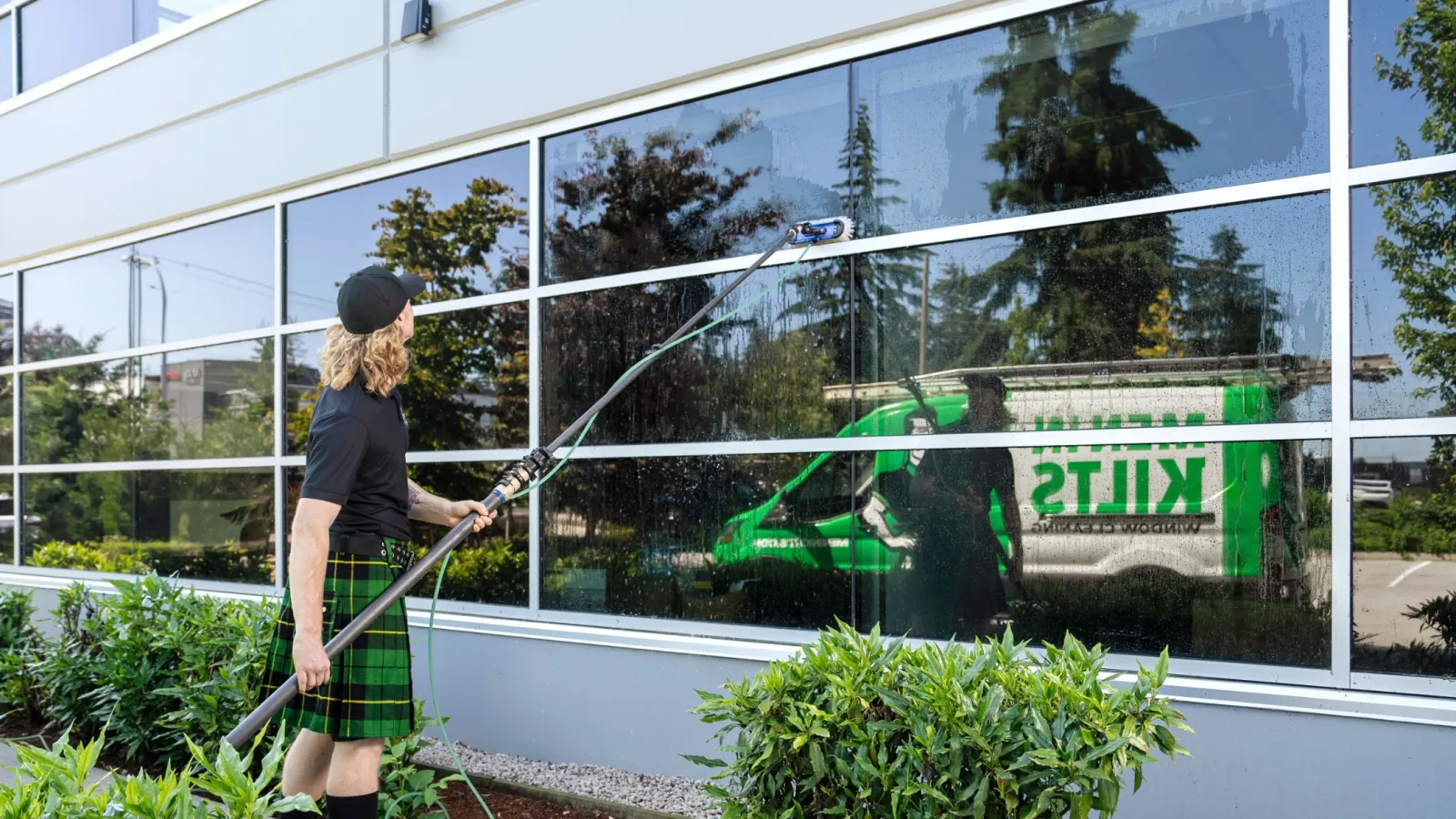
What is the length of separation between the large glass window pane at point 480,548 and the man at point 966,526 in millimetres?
2277

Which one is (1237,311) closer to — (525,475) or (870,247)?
(870,247)

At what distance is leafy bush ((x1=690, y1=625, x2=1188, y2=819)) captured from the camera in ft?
9.16

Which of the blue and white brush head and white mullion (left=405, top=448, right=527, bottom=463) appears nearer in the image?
the blue and white brush head

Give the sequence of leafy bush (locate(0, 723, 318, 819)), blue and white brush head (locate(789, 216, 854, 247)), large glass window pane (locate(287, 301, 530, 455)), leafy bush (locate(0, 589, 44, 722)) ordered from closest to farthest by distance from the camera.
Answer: leafy bush (locate(0, 723, 318, 819)) → blue and white brush head (locate(789, 216, 854, 247)) → large glass window pane (locate(287, 301, 530, 455)) → leafy bush (locate(0, 589, 44, 722))

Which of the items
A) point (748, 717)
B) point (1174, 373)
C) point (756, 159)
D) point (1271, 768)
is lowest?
point (1271, 768)

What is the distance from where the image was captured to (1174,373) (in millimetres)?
3912

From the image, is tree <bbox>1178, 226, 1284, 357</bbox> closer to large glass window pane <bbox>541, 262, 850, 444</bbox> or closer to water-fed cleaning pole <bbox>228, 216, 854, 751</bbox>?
large glass window pane <bbox>541, 262, 850, 444</bbox>

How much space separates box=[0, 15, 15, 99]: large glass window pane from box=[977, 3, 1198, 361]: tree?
348 inches

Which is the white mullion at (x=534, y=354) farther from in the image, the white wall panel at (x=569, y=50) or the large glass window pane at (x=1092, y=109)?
the large glass window pane at (x=1092, y=109)

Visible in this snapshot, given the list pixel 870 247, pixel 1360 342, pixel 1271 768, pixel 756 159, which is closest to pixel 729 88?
pixel 756 159

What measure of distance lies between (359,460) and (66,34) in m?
7.61

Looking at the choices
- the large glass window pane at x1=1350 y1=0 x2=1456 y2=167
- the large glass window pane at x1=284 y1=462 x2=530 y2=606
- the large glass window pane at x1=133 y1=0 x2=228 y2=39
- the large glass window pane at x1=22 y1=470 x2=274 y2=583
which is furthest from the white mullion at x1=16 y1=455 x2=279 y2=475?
the large glass window pane at x1=1350 y1=0 x2=1456 y2=167

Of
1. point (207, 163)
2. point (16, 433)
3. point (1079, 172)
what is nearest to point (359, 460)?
point (1079, 172)

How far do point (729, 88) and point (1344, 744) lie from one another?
3.63 meters
